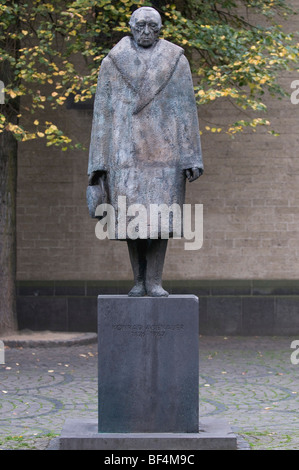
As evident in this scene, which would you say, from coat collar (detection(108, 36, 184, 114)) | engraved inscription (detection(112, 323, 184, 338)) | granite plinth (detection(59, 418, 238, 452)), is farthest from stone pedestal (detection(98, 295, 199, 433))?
coat collar (detection(108, 36, 184, 114))

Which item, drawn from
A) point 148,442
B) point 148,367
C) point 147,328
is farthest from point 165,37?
point 148,442

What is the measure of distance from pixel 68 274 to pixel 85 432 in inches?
333

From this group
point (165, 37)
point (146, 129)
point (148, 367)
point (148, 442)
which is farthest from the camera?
point (165, 37)

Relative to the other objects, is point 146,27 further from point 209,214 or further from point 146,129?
point 209,214

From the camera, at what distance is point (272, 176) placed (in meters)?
15.0

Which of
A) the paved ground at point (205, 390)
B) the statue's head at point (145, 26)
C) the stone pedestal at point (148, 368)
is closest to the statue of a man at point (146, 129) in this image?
the statue's head at point (145, 26)

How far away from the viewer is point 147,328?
262 inches

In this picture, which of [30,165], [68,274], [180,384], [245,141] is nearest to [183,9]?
[245,141]

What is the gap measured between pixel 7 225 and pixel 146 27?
24.2 ft

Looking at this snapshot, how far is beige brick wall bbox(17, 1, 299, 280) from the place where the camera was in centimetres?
1495

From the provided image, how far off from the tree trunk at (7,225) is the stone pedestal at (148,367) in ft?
23.9

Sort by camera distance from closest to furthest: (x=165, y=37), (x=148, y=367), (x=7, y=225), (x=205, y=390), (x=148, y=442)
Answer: (x=148, y=442), (x=148, y=367), (x=205, y=390), (x=165, y=37), (x=7, y=225)
